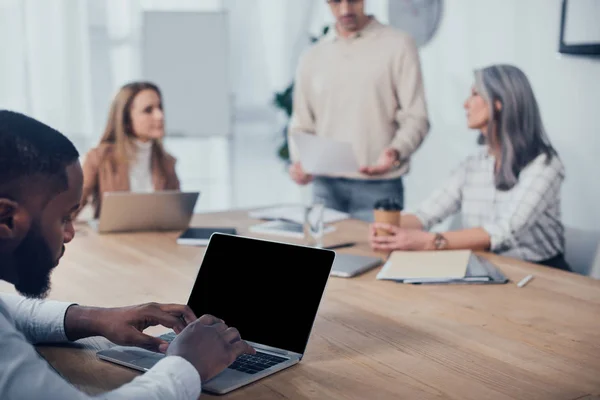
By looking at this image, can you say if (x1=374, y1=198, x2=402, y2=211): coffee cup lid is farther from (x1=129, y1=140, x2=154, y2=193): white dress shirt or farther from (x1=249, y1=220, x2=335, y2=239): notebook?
(x1=129, y1=140, x2=154, y2=193): white dress shirt

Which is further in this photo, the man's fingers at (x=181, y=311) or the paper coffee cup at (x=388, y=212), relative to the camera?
the paper coffee cup at (x=388, y=212)

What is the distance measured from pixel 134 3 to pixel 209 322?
353cm

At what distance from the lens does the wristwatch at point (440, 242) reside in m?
2.10

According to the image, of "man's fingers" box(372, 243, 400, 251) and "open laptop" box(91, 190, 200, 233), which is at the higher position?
"open laptop" box(91, 190, 200, 233)

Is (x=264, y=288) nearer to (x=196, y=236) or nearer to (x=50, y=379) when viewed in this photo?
(x=50, y=379)

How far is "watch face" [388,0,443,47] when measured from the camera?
424 cm

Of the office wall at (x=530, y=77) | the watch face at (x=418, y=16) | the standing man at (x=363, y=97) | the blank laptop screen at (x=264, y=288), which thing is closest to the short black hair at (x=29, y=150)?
the blank laptop screen at (x=264, y=288)

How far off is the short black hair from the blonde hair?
6.12 feet

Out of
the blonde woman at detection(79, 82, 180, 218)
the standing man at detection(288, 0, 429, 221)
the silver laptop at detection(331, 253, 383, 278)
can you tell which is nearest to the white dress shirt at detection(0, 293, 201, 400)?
the silver laptop at detection(331, 253, 383, 278)

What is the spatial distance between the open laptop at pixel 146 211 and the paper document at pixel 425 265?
29.4 inches

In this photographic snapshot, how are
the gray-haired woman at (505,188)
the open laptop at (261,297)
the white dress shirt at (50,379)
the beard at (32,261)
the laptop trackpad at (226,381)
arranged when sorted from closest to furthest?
the white dress shirt at (50,379) < the beard at (32,261) < the laptop trackpad at (226,381) < the open laptop at (261,297) < the gray-haired woman at (505,188)

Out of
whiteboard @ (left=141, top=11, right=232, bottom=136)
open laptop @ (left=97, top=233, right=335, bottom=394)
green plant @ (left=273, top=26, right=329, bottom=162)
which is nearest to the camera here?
open laptop @ (left=97, top=233, right=335, bottom=394)

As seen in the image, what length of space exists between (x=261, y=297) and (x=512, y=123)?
4.79 ft

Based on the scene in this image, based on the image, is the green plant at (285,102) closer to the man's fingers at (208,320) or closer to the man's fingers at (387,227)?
the man's fingers at (387,227)
